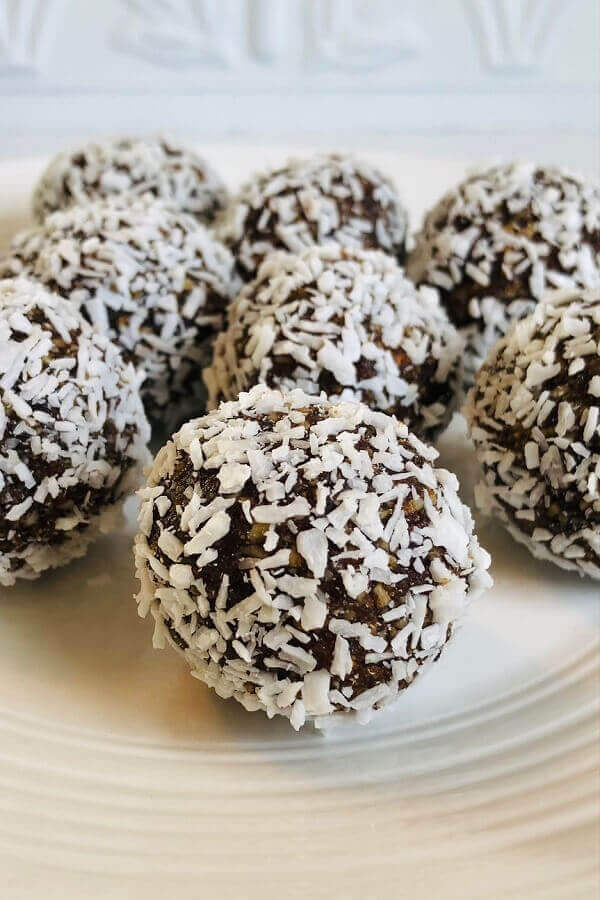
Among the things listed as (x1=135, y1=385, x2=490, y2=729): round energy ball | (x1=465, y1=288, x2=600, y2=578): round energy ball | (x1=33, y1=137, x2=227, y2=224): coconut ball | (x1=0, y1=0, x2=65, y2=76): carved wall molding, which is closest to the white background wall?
(x1=0, y1=0, x2=65, y2=76): carved wall molding

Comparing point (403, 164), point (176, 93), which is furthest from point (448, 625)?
point (176, 93)

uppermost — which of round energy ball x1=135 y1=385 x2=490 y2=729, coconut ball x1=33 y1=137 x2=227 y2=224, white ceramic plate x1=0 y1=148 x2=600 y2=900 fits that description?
→ coconut ball x1=33 y1=137 x2=227 y2=224

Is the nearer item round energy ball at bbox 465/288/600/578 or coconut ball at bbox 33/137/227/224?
round energy ball at bbox 465/288/600/578

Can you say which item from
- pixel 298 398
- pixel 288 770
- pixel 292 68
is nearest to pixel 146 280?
pixel 298 398

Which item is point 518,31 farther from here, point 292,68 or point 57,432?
point 57,432

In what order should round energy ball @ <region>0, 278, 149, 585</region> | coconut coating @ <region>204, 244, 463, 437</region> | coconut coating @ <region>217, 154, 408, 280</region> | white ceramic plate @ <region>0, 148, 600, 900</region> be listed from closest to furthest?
white ceramic plate @ <region>0, 148, 600, 900</region> → round energy ball @ <region>0, 278, 149, 585</region> → coconut coating @ <region>204, 244, 463, 437</region> → coconut coating @ <region>217, 154, 408, 280</region>

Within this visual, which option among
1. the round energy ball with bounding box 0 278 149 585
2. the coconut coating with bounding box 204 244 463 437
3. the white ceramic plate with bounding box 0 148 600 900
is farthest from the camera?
the coconut coating with bounding box 204 244 463 437

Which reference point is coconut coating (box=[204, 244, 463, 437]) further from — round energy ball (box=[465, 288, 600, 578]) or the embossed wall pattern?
the embossed wall pattern

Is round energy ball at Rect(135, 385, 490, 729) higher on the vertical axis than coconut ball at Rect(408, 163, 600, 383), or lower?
lower
